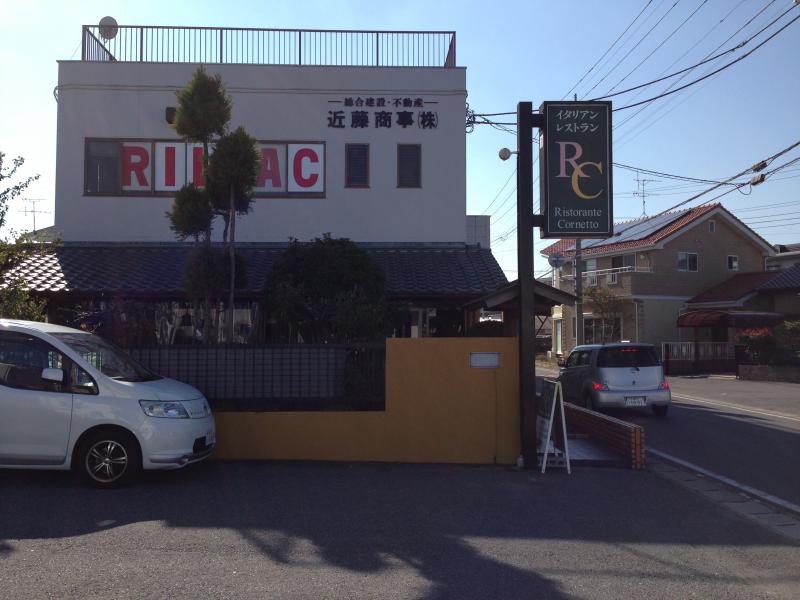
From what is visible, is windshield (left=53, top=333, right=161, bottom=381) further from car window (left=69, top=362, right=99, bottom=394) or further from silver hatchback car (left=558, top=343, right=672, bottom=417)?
silver hatchback car (left=558, top=343, right=672, bottom=417)

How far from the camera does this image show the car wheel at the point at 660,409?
15769 millimetres

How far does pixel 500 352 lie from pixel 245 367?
371 centimetres

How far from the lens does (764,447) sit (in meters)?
11.8

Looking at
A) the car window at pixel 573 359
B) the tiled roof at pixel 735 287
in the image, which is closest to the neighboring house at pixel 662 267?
the tiled roof at pixel 735 287

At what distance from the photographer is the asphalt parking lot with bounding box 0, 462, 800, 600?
17.0ft

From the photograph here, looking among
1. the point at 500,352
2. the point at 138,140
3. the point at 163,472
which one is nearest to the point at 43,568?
the point at 163,472

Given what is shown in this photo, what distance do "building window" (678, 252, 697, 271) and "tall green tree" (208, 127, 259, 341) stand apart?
29767 millimetres

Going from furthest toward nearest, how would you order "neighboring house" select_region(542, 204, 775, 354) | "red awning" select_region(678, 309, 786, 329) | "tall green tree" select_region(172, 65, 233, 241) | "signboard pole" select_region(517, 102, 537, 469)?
"neighboring house" select_region(542, 204, 775, 354) → "red awning" select_region(678, 309, 786, 329) → "tall green tree" select_region(172, 65, 233, 241) → "signboard pole" select_region(517, 102, 537, 469)

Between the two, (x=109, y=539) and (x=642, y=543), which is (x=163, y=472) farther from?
(x=642, y=543)

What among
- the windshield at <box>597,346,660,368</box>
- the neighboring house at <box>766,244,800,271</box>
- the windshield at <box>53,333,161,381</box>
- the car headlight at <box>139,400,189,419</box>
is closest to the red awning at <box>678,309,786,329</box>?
the neighboring house at <box>766,244,800,271</box>

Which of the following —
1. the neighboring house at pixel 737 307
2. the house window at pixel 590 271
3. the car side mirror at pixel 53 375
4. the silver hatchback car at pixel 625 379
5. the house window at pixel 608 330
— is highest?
the house window at pixel 590 271

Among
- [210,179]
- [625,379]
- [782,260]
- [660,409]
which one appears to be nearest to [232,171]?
[210,179]

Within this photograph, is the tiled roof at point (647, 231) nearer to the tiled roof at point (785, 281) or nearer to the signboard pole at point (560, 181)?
the tiled roof at point (785, 281)

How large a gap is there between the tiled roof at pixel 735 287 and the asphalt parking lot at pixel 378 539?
28741mm
